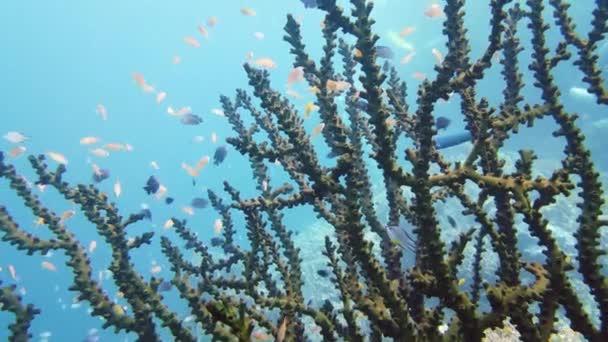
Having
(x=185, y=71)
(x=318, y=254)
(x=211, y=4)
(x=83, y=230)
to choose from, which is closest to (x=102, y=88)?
(x=185, y=71)

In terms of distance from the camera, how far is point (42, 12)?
10712cm

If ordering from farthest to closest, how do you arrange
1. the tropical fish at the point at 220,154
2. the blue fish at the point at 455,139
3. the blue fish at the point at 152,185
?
the tropical fish at the point at 220,154, the blue fish at the point at 152,185, the blue fish at the point at 455,139

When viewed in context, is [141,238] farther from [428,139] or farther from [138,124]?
[138,124]

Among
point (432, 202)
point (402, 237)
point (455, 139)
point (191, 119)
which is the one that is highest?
point (191, 119)

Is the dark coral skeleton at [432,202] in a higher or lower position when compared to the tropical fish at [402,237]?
lower

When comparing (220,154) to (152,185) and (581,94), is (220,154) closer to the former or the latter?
(152,185)

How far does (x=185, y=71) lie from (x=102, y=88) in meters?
29.1

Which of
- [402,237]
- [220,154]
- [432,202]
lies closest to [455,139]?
[402,237]

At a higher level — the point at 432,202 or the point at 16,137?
the point at 16,137

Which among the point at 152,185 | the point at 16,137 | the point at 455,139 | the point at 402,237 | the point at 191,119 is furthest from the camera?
the point at 16,137

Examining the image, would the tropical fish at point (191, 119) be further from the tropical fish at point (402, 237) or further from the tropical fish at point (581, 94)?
the tropical fish at point (581, 94)

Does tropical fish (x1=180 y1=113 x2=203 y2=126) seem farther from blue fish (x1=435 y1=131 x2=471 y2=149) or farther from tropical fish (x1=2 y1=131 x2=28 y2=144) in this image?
blue fish (x1=435 y1=131 x2=471 y2=149)

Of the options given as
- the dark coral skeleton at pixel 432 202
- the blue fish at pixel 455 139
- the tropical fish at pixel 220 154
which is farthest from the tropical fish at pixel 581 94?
the dark coral skeleton at pixel 432 202

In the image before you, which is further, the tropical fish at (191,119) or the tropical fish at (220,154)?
the tropical fish at (191,119)
